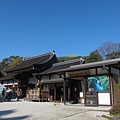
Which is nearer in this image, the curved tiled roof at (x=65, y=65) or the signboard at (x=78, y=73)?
the signboard at (x=78, y=73)

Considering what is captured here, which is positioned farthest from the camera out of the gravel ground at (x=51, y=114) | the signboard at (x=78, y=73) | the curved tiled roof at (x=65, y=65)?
the curved tiled roof at (x=65, y=65)

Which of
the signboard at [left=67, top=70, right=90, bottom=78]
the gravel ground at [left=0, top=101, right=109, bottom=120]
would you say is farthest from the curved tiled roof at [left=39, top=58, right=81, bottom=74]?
the gravel ground at [left=0, top=101, right=109, bottom=120]

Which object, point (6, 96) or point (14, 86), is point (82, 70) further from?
point (14, 86)

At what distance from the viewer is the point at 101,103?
1252 centimetres

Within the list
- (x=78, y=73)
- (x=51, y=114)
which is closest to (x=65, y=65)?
(x=78, y=73)

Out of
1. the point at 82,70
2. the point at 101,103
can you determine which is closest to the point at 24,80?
the point at 82,70

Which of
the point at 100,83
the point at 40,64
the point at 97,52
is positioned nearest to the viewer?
the point at 100,83

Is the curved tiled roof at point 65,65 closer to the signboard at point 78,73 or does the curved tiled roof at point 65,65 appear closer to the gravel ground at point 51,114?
the signboard at point 78,73

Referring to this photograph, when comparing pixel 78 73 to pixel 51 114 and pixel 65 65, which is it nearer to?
pixel 51 114

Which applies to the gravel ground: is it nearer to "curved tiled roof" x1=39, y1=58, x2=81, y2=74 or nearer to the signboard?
the signboard

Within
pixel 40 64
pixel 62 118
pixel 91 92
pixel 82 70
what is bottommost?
pixel 62 118

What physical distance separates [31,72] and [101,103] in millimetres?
13956

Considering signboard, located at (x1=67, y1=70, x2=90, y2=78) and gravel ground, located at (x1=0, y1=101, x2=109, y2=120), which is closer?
gravel ground, located at (x1=0, y1=101, x2=109, y2=120)

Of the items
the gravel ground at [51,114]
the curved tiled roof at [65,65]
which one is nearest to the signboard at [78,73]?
the gravel ground at [51,114]
